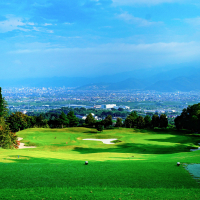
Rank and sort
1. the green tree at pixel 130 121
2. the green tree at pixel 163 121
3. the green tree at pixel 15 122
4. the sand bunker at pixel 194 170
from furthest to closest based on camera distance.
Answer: the green tree at pixel 130 121 < the green tree at pixel 163 121 < the green tree at pixel 15 122 < the sand bunker at pixel 194 170

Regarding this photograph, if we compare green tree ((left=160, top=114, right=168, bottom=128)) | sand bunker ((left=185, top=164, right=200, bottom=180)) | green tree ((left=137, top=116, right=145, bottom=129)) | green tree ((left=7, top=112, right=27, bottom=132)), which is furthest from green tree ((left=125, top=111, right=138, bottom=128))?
sand bunker ((left=185, top=164, right=200, bottom=180))

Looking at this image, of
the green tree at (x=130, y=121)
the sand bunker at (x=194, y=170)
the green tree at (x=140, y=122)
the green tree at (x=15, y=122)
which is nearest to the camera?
the sand bunker at (x=194, y=170)

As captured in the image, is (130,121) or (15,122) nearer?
(15,122)

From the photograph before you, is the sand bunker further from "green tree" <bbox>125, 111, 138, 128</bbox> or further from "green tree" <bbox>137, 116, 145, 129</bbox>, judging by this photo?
"green tree" <bbox>125, 111, 138, 128</bbox>

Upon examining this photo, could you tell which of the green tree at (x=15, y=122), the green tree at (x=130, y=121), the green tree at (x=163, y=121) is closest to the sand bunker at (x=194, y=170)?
the green tree at (x=15, y=122)

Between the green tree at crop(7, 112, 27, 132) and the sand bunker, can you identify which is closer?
the sand bunker

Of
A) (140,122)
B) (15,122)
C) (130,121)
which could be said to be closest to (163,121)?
(140,122)

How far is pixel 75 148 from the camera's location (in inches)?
1387

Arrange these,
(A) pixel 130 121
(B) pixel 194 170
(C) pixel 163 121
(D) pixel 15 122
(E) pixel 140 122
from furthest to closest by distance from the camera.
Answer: (A) pixel 130 121, (E) pixel 140 122, (C) pixel 163 121, (D) pixel 15 122, (B) pixel 194 170

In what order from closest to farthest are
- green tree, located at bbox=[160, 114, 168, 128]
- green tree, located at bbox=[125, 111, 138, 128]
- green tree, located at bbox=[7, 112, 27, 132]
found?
green tree, located at bbox=[7, 112, 27, 132] < green tree, located at bbox=[160, 114, 168, 128] < green tree, located at bbox=[125, 111, 138, 128]

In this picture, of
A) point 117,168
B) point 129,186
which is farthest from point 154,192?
point 117,168

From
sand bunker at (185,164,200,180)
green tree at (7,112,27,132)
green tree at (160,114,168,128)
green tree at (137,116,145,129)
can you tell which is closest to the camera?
sand bunker at (185,164,200,180)

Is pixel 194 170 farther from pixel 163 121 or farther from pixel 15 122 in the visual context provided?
pixel 163 121

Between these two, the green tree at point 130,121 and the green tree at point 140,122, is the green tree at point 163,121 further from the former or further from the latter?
the green tree at point 130,121
